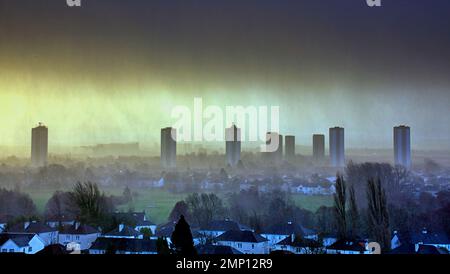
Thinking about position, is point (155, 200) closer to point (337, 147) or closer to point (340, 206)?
point (340, 206)

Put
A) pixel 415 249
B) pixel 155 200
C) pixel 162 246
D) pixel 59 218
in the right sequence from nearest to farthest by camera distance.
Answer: pixel 415 249
pixel 162 246
pixel 59 218
pixel 155 200

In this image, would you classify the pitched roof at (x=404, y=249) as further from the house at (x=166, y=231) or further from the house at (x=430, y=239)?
the house at (x=166, y=231)

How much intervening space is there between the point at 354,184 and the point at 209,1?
3.13 metres

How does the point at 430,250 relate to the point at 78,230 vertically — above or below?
below

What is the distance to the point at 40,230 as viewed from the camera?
6582 mm

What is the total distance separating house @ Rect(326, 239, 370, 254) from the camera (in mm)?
6320

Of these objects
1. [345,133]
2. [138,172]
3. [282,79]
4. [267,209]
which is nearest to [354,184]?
[345,133]

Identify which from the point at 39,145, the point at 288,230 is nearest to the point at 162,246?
the point at 288,230

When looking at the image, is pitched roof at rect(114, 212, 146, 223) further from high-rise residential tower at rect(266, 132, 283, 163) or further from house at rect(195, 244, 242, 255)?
high-rise residential tower at rect(266, 132, 283, 163)

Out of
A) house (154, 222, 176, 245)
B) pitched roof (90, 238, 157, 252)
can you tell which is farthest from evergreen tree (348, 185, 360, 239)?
pitched roof (90, 238, 157, 252)

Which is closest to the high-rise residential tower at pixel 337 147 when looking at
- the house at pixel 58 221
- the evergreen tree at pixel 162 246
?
the evergreen tree at pixel 162 246

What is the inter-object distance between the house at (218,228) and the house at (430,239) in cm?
213

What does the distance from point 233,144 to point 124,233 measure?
6.16 feet

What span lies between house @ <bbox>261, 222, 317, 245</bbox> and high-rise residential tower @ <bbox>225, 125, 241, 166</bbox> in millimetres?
1043
